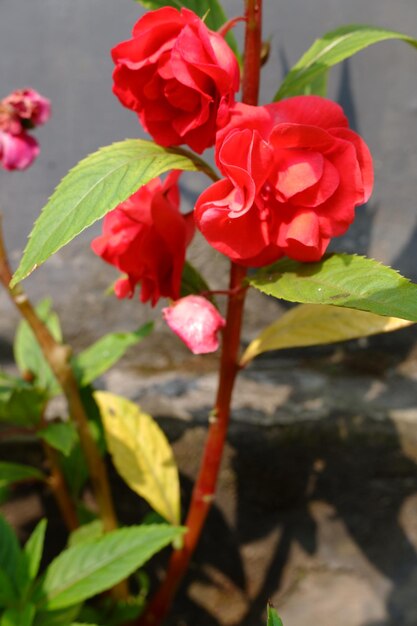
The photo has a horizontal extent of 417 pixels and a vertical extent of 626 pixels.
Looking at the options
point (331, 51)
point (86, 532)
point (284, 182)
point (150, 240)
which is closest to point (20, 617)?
point (86, 532)

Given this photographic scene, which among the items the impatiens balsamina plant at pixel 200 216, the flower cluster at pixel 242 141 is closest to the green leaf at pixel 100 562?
the impatiens balsamina plant at pixel 200 216

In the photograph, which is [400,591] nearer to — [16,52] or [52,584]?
[52,584]

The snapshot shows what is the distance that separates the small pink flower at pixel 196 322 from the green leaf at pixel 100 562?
0.25 meters

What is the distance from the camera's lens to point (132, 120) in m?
1.02

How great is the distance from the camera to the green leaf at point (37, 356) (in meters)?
0.96

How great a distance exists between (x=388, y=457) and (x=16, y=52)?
856 millimetres

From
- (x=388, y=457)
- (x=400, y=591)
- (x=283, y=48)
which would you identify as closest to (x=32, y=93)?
(x=283, y=48)

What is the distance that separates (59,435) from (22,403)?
0.07m

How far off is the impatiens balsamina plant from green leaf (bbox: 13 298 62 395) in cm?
6

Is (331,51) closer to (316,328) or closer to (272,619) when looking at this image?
(316,328)

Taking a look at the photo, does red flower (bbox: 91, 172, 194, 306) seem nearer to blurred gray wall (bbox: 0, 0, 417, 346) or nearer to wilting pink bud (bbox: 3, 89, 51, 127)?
wilting pink bud (bbox: 3, 89, 51, 127)

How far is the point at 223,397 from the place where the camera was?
78cm

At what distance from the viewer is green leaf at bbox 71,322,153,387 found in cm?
92

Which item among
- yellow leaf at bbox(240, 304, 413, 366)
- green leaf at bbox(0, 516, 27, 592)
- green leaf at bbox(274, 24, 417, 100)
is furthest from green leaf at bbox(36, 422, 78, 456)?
green leaf at bbox(274, 24, 417, 100)
